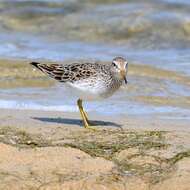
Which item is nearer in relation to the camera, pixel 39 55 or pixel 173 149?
pixel 173 149

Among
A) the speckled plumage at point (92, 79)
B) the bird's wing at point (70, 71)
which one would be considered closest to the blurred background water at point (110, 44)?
the bird's wing at point (70, 71)

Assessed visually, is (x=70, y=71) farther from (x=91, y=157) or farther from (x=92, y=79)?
(x=91, y=157)

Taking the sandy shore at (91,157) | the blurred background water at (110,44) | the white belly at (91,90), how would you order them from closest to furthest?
the sandy shore at (91,157), the white belly at (91,90), the blurred background water at (110,44)

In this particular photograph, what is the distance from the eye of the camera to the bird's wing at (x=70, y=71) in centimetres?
788

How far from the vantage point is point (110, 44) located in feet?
47.7

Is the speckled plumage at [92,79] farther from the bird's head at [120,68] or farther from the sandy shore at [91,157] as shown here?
the sandy shore at [91,157]

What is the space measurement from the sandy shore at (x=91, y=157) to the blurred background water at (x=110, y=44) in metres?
1.71

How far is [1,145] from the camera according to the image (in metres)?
6.35

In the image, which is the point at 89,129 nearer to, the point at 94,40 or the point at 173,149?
the point at 173,149

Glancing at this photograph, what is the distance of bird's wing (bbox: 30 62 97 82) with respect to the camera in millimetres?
7881

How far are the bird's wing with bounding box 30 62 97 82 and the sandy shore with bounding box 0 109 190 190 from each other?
506 millimetres

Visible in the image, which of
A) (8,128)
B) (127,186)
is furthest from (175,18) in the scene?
(127,186)

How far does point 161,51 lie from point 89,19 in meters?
3.15

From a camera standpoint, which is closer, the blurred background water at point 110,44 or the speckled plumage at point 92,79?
the speckled plumage at point 92,79
